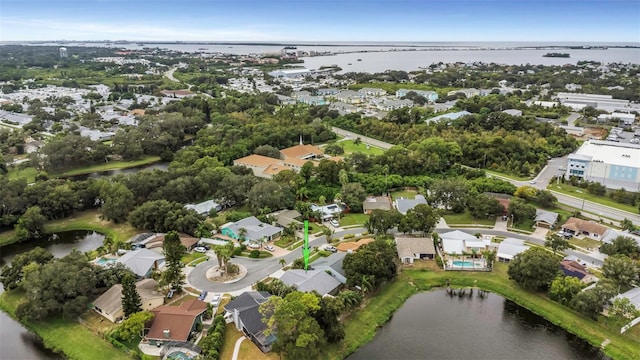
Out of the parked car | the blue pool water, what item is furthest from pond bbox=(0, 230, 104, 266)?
the blue pool water

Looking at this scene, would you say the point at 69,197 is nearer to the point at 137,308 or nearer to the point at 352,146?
the point at 137,308

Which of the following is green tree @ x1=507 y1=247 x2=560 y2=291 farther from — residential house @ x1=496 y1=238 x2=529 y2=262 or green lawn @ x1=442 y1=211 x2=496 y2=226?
green lawn @ x1=442 y1=211 x2=496 y2=226

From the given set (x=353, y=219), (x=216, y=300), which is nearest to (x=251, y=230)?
(x=216, y=300)

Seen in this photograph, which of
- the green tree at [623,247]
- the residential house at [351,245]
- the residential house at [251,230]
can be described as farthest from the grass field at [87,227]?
the green tree at [623,247]

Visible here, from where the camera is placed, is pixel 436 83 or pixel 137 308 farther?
pixel 436 83

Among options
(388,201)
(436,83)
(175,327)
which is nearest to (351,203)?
(388,201)

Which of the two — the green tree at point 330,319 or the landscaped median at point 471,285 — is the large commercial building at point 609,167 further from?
the green tree at point 330,319

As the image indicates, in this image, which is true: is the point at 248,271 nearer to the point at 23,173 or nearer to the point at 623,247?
the point at 623,247
